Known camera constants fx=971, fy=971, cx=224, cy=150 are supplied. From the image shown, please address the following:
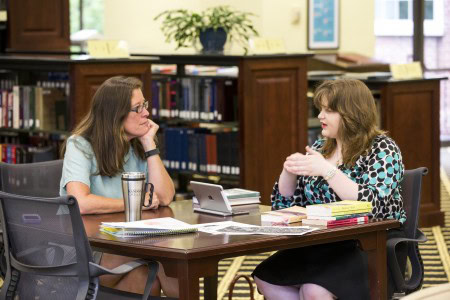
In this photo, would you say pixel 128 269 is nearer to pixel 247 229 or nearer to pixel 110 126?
pixel 247 229

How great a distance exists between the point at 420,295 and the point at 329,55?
30.7 feet

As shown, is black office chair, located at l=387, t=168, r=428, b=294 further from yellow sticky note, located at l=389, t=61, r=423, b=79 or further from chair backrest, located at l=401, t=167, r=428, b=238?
yellow sticky note, located at l=389, t=61, r=423, b=79

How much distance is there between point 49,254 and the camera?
11.3ft

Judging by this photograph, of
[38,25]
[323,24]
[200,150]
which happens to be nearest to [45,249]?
[200,150]

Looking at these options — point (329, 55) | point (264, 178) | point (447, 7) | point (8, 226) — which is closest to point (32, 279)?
point (8, 226)

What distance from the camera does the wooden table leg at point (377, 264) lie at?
147 inches

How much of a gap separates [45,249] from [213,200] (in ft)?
2.68

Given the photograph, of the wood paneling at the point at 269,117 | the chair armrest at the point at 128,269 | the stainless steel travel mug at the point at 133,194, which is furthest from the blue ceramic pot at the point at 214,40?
the chair armrest at the point at 128,269

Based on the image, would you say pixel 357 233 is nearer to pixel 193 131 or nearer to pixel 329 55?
pixel 193 131

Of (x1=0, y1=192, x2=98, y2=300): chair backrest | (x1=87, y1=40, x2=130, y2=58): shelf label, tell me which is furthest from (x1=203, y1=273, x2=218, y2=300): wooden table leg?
(x1=87, y1=40, x2=130, y2=58): shelf label

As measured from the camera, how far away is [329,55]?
11141 mm

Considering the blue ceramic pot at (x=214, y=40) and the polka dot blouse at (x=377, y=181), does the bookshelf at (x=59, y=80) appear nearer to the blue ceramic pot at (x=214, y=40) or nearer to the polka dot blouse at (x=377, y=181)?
the blue ceramic pot at (x=214, y=40)

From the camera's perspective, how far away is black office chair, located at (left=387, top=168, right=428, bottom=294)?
4.00 m

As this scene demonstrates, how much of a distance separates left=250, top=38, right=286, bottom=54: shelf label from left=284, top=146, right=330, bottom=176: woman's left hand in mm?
3323
